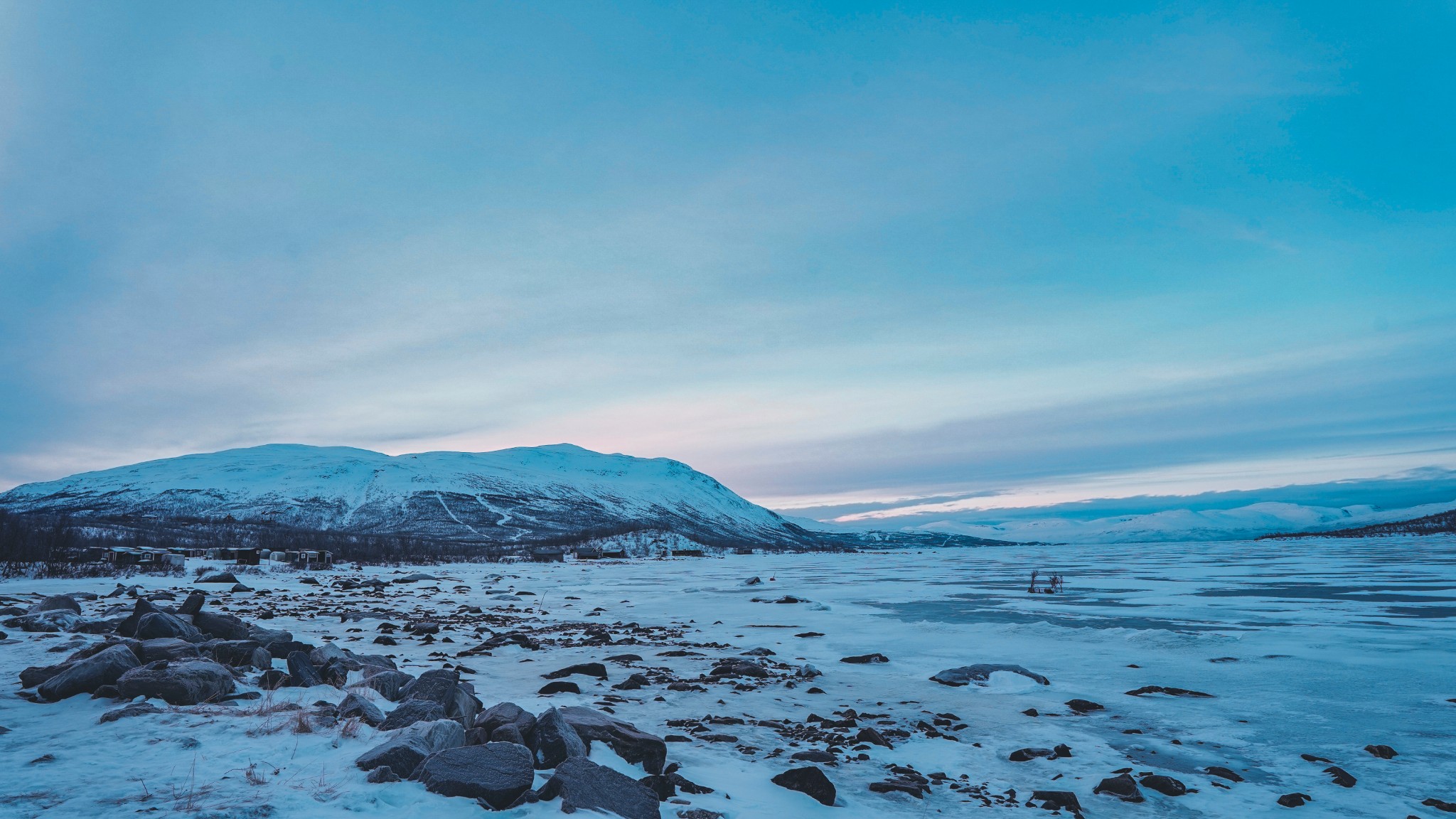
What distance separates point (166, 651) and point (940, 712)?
38.1ft

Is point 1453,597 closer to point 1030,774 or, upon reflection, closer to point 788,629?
point 788,629

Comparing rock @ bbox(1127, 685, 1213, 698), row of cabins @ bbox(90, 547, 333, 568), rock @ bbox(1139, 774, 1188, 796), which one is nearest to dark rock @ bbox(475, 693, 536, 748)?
rock @ bbox(1139, 774, 1188, 796)

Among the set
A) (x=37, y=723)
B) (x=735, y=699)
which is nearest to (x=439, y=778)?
(x=37, y=723)

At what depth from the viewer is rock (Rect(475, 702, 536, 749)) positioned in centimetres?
816

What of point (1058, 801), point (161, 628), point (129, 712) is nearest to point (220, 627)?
point (161, 628)

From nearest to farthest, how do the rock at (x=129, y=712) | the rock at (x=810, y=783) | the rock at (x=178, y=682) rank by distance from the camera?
the rock at (x=810, y=783) → the rock at (x=129, y=712) → the rock at (x=178, y=682)

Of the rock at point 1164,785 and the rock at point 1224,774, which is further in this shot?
the rock at point 1224,774

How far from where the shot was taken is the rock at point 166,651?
36.8 feet

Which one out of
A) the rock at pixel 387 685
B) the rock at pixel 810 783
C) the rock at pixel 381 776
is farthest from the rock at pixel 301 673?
the rock at pixel 810 783

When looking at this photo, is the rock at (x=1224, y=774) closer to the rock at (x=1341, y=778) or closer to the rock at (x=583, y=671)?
the rock at (x=1341, y=778)

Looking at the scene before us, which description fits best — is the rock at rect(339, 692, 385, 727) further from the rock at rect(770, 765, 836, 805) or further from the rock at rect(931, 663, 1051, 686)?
the rock at rect(931, 663, 1051, 686)

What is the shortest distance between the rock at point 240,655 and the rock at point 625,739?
5717 millimetres

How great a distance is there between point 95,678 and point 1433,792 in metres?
15.4

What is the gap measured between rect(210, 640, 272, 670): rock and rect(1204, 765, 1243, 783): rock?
12.9m
